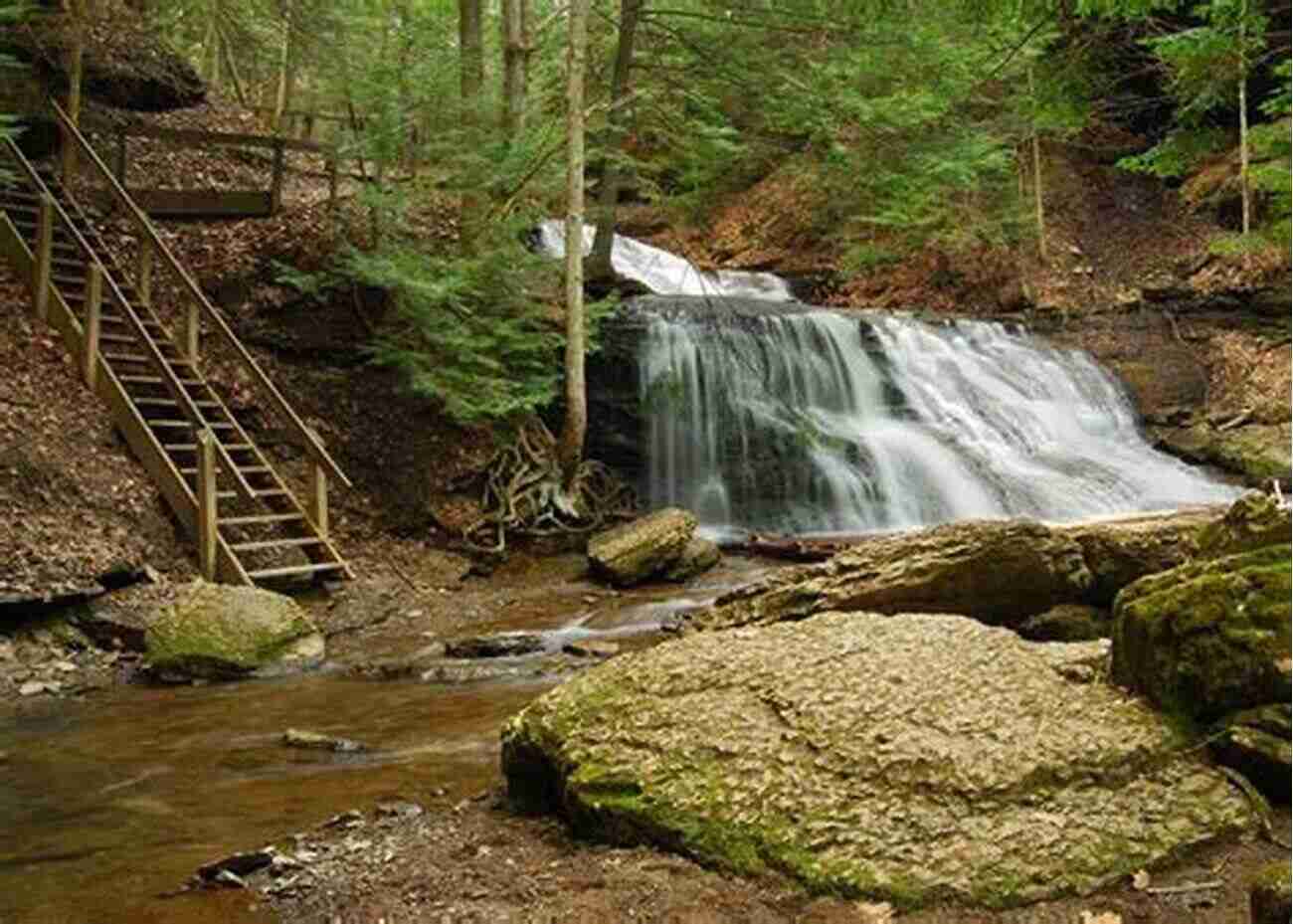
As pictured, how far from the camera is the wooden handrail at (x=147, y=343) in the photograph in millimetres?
10547

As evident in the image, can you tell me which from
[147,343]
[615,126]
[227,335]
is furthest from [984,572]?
[615,126]

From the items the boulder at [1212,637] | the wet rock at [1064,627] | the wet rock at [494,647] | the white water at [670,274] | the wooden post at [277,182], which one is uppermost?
the wooden post at [277,182]

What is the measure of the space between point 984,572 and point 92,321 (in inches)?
349

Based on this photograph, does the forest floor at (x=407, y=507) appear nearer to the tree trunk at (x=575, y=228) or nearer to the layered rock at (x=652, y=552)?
the layered rock at (x=652, y=552)

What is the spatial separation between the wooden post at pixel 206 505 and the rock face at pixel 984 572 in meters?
5.02

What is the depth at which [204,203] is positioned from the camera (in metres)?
14.4

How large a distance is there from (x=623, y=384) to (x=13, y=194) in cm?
780


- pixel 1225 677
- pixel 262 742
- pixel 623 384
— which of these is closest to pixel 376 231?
pixel 623 384

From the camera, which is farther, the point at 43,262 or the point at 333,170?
the point at 333,170

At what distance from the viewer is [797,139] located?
82.4 feet

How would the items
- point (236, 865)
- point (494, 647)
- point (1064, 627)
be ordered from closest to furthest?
point (236, 865) < point (1064, 627) < point (494, 647)

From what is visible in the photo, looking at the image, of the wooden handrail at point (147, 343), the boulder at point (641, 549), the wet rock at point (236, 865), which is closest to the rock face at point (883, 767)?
the wet rock at point (236, 865)

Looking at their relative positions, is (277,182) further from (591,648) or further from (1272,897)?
(1272,897)

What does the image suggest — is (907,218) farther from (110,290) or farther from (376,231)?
→ (110,290)
